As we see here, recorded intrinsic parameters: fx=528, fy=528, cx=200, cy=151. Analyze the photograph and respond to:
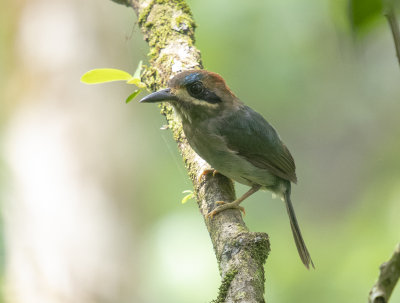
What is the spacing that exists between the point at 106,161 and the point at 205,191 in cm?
394

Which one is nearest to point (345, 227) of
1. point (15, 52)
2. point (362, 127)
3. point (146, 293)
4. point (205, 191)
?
point (362, 127)

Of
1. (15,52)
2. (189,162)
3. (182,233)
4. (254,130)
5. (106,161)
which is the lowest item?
(189,162)

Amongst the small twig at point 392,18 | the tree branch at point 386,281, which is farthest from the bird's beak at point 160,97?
the small twig at point 392,18

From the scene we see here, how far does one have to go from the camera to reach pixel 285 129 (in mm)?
8266

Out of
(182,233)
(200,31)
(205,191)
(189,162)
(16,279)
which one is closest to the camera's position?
(205,191)

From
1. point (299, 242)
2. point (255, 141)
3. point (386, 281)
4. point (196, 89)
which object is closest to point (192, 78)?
point (196, 89)

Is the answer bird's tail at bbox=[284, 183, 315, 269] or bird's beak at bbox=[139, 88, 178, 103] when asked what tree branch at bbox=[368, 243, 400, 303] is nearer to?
bird's beak at bbox=[139, 88, 178, 103]

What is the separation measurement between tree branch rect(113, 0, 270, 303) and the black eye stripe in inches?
7.4

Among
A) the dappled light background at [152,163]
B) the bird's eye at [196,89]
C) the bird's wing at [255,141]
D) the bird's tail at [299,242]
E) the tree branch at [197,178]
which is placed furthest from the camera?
the dappled light background at [152,163]

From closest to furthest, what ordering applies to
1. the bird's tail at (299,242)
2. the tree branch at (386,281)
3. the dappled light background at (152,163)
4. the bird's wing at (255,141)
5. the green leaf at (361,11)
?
the green leaf at (361,11) < the tree branch at (386,281) < the bird's wing at (255,141) < the bird's tail at (299,242) < the dappled light background at (152,163)

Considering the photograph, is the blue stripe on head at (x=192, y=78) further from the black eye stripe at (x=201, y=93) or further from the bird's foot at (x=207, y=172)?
the bird's foot at (x=207, y=172)

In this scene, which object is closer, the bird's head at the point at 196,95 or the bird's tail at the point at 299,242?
the bird's head at the point at 196,95

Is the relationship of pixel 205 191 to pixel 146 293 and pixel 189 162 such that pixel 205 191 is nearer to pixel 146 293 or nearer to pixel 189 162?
pixel 189 162

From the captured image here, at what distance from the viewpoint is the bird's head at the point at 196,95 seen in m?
2.95
